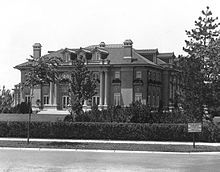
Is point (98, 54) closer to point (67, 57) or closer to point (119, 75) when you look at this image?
point (119, 75)

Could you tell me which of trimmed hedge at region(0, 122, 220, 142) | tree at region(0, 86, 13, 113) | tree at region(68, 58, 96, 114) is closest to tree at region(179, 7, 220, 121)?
trimmed hedge at region(0, 122, 220, 142)

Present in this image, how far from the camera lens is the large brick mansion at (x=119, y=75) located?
2958 inches

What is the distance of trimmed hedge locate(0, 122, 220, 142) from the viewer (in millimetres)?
31312

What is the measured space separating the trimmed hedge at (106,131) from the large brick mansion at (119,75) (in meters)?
37.8

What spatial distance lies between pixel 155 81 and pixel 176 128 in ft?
157

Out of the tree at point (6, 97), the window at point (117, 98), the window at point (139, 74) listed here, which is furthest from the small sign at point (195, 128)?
the tree at point (6, 97)

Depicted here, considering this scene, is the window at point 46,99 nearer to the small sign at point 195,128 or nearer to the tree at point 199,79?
the tree at point 199,79

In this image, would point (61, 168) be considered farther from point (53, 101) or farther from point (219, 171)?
point (53, 101)

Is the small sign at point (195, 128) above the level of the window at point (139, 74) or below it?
below

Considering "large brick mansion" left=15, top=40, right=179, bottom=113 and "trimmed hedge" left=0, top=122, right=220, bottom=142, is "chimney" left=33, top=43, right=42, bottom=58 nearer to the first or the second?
"large brick mansion" left=15, top=40, right=179, bottom=113

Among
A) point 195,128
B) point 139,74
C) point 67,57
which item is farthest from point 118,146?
point 67,57

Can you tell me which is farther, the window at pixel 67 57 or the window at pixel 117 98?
the window at pixel 67 57

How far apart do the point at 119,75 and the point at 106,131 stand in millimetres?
44134

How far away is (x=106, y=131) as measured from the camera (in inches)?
1287
